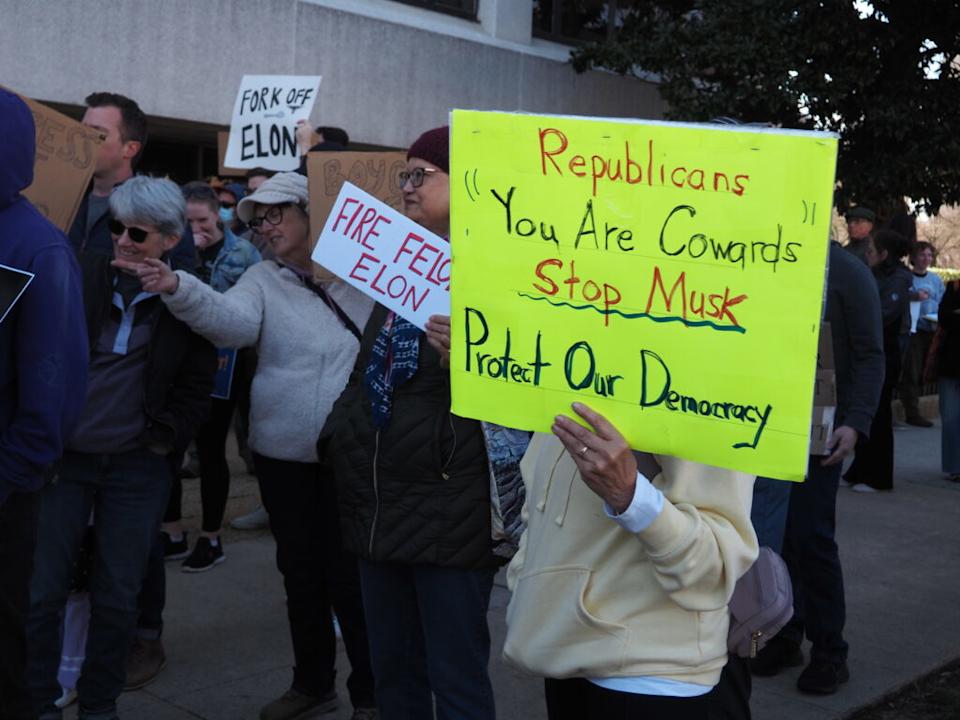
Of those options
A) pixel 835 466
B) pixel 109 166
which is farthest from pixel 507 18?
pixel 109 166

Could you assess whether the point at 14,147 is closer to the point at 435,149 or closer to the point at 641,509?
the point at 435,149

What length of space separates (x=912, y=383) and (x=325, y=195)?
10234 mm

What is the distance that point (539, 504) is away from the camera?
102 inches

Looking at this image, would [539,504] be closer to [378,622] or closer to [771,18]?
[378,622]

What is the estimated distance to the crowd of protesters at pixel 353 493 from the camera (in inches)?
92.1

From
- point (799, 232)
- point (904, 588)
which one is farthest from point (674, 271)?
point (904, 588)

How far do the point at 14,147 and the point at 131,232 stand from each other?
3.73 feet

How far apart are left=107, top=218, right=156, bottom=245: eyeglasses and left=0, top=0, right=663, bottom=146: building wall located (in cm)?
637

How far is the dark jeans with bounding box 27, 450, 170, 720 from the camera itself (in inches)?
155

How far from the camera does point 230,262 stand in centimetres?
621

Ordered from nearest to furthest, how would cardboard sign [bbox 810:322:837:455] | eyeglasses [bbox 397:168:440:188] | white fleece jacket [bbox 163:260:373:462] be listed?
eyeglasses [bbox 397:168:440:188] → white fleece jacket [bbox 163:260:373:462] → cardboard sign [bbox 810:322:837:455]

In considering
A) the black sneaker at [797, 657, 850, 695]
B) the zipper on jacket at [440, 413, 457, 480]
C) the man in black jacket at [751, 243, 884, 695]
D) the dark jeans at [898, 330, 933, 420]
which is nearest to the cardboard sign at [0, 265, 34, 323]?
the zipper on jacket at [440, 413, 457, 480]

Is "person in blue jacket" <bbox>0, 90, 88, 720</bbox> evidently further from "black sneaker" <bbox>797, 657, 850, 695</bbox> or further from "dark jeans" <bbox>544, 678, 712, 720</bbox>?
"black sneaker" <bbox>797, 657, 850, 695</bbox>

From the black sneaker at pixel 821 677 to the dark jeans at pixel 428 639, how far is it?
6.70 feet
